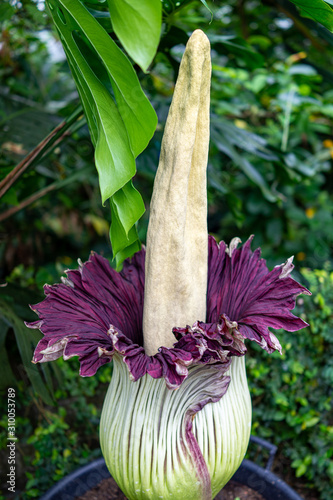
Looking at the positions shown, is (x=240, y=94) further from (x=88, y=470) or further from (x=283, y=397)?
(x=88, y=470)

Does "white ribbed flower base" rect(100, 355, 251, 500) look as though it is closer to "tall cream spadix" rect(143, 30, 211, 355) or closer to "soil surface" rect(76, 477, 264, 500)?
"tall cream spadix" rect(143, 30, 211, 355)

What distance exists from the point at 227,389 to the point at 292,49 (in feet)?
7.19

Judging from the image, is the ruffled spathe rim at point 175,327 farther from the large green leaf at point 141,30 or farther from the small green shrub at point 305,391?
the small green shrub at point 305,391

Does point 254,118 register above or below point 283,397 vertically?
above

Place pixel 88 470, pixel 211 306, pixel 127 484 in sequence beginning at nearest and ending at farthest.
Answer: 1. pixel 127 484
2. pixel 211 306
3. pixel 88 470

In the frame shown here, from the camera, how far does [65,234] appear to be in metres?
2.42

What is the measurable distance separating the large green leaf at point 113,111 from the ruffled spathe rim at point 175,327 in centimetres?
12

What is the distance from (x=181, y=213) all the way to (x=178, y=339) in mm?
174

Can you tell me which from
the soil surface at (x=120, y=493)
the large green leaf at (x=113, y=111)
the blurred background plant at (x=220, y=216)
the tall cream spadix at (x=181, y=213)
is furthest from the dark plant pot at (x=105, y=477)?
the large green leaf at (x=113, y=111)

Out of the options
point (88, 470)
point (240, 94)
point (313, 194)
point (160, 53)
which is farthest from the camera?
point (313, 194)

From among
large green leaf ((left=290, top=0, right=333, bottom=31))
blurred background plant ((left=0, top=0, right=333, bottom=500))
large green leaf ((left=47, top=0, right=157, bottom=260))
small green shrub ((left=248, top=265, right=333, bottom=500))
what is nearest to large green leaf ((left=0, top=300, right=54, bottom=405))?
blurred background plant ((left=0, top=0, right=333, bottom=500))

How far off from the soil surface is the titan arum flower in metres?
0.27

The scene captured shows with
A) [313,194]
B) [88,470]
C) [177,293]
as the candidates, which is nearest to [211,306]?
[177,293]

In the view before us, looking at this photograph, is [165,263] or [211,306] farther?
[211,306]
